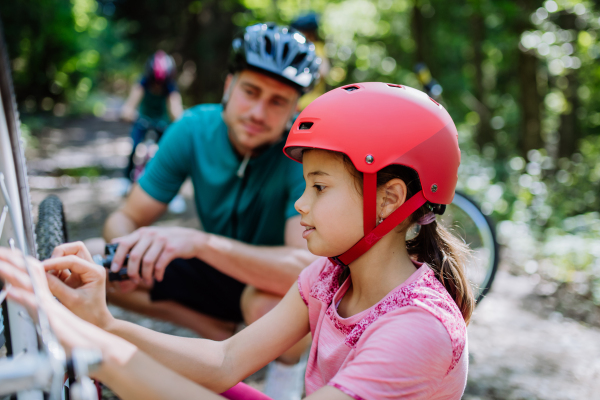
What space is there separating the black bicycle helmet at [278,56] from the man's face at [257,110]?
57 mm

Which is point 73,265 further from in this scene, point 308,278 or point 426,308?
point 426,308

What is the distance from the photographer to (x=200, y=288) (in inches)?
104

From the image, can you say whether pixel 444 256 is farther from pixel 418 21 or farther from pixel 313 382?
pixel 418 21

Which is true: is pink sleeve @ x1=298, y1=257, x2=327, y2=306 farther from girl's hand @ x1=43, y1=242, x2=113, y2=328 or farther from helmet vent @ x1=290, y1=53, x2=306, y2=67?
helmet vent @ x1=290, y1=53, x2=306, y2=67

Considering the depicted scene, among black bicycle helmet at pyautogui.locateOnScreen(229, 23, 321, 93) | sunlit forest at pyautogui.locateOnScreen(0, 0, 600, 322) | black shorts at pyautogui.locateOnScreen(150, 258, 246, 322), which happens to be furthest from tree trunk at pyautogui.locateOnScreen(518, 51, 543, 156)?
black shorts at pyautogui.locateOnScreen(150, 258, 246, 322)

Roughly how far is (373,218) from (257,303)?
3.37ft

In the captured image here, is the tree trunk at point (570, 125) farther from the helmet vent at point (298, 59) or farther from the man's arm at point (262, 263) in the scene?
the man's arm at point (262, 263)

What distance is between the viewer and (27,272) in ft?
3.45

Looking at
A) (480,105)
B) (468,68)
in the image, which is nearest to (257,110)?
(480,105)

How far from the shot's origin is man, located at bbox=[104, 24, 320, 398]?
2.53m

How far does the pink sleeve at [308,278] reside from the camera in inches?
64.6

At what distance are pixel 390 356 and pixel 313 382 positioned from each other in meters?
0.46

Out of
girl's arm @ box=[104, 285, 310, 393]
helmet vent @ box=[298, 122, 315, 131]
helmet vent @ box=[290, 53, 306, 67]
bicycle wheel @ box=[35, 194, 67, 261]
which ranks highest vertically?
helmet vent @ box=[298, 122, 315, 131]

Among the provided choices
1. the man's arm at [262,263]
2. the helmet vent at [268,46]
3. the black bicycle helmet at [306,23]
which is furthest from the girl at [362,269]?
the black bicycle helmet at [306,23]
